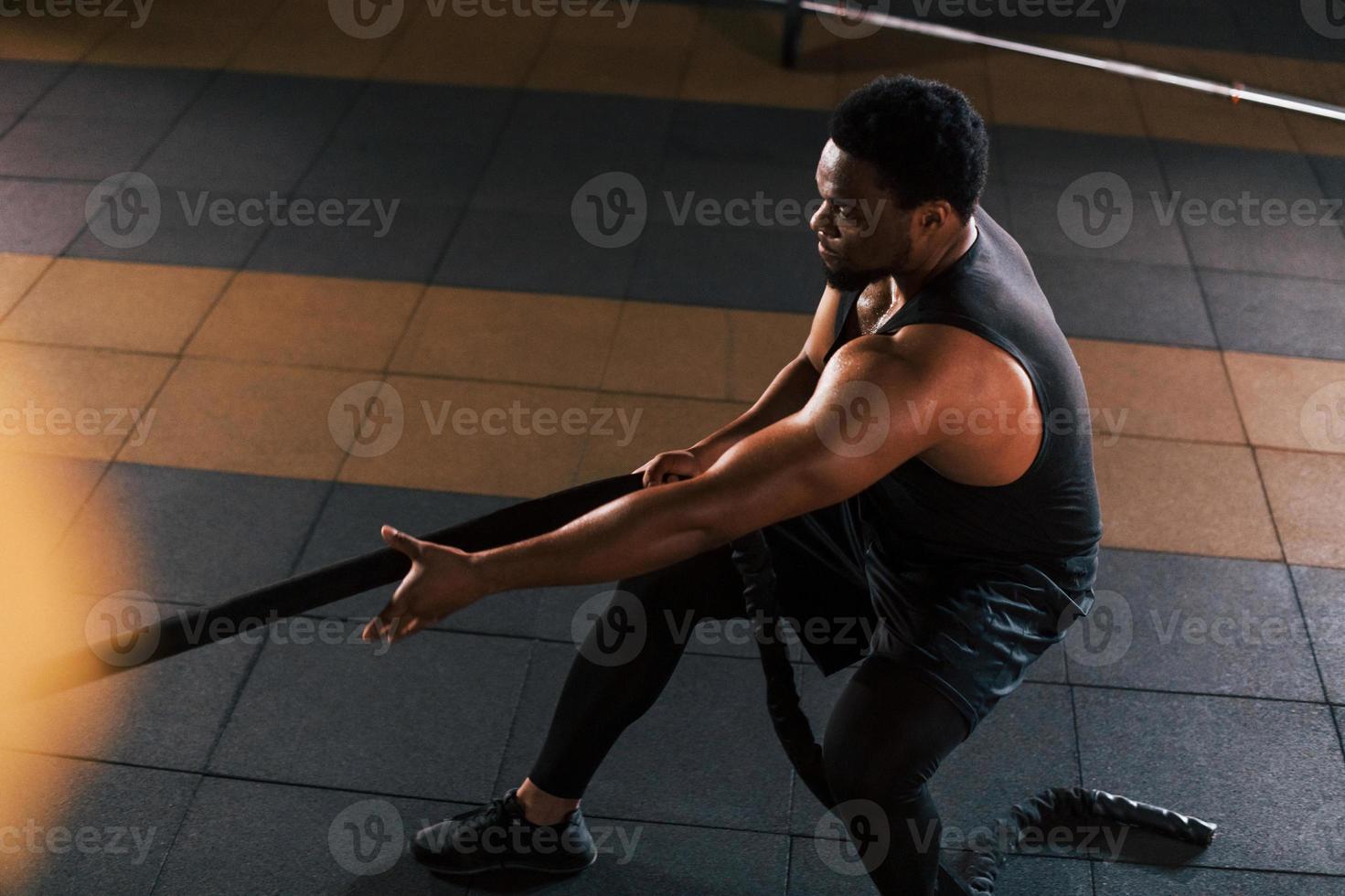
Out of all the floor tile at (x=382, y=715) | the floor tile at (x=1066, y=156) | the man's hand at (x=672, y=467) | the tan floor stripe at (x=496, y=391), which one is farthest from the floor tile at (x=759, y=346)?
the man's hand at (x=672, y=467)

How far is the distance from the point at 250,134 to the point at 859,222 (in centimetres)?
339

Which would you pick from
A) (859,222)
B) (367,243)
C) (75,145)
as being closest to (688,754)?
(859,222)

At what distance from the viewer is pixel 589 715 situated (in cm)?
221

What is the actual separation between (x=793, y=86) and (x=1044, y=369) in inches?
135

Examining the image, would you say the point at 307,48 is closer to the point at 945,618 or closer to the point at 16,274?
the point at 16,274

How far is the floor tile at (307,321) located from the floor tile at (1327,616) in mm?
2435

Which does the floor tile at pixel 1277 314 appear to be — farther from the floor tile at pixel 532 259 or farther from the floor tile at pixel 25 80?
the floor tile at pixel 25 80

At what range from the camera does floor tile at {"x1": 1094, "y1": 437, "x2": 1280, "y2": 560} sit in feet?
10.2

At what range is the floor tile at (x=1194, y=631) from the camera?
9.02 feet

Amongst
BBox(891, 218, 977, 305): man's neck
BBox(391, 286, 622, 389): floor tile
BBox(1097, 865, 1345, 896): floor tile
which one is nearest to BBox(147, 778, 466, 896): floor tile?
BBox(1097, 865, 1345, 896): floor tile

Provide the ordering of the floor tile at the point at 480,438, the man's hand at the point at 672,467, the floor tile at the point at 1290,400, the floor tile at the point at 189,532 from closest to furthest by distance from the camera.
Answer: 1. the man's hand at the point at 672,467
2. the floor tile at the point at 189,532
3. the floor tile at the point at 480,438
4. the floor tile at the point at 1290,400

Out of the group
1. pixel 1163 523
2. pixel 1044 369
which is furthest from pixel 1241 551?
pixel 1044 369

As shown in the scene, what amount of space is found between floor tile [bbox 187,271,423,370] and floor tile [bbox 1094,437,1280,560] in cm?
200

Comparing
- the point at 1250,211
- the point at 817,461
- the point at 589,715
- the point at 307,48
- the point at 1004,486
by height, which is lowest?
the point at 1250,211
